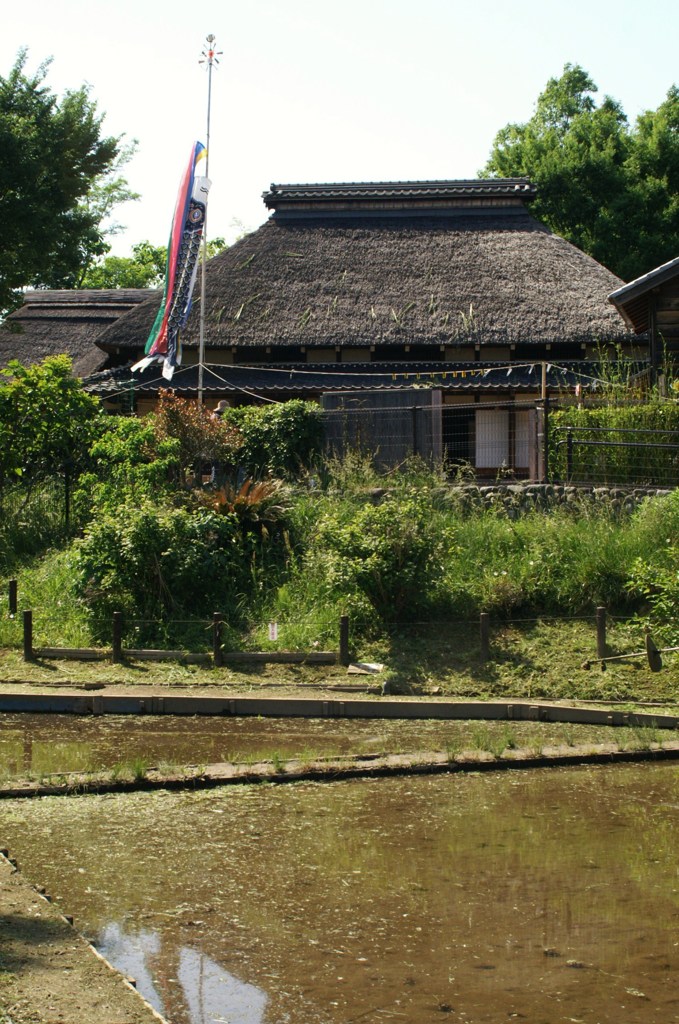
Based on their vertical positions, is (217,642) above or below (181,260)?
below

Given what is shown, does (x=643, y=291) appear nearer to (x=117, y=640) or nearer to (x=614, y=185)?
(x=117, y=640)

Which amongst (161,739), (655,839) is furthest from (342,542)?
(655,839)

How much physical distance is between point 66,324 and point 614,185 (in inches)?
712

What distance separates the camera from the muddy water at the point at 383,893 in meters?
5.59

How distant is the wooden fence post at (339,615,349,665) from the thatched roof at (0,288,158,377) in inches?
705

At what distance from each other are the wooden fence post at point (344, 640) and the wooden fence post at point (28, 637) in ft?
13.1

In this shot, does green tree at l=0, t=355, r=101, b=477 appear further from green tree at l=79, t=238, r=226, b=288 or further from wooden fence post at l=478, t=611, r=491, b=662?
green tree at l=79, t=238, r=226, b=288

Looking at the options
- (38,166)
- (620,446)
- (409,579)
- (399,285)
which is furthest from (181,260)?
(409,579)

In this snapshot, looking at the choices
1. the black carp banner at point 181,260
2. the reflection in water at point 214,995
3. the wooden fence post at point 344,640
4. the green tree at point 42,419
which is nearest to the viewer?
the reflection in water at point 214,995

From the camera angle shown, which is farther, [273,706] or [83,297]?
[83,297]

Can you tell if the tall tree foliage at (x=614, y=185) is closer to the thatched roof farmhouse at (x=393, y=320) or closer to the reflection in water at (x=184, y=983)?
the thatched roof farmhouse at (x=393, y=320)

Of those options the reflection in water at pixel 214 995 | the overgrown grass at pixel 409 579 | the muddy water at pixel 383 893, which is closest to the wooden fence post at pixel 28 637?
the overgrown grass at pixel 409 579

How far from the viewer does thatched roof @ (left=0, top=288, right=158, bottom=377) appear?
1275 inches

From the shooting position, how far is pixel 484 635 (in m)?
13.9
